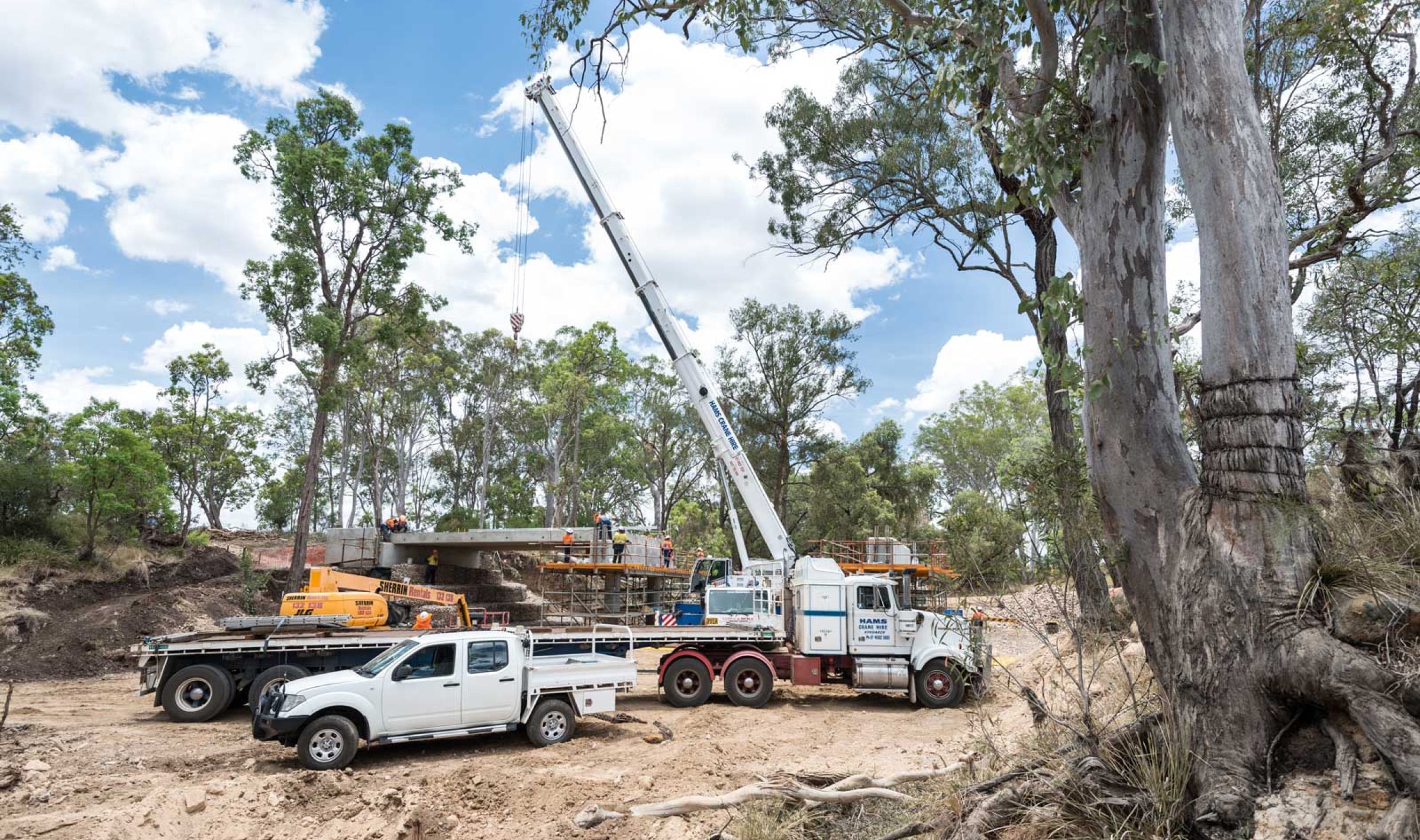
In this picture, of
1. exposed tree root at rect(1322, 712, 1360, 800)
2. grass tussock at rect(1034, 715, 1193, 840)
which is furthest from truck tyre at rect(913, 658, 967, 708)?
exposed tree root at rect(1322, 712, 1360, 800)

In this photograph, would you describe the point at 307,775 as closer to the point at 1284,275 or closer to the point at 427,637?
the point at 427,637

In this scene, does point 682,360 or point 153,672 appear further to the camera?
point 682,360

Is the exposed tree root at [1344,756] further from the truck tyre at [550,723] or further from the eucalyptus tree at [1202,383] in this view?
the truck tyre at [550,723]

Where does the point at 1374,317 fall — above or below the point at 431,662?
above

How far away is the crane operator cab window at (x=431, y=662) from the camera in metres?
11.0

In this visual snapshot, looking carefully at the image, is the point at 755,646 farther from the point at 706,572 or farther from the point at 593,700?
the point at 593,700

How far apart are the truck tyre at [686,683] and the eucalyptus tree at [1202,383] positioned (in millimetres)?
11336

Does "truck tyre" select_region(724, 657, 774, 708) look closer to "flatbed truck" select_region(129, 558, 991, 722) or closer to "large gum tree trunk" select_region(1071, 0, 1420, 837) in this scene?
"flatbed truck" select_region(129, 558, 991, 722)

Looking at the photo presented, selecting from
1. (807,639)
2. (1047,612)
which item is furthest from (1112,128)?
(1047,612)

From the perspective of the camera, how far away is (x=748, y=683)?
16.1 meters

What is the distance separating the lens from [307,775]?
9305 millimetres

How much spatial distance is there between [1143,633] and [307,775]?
8.93 meters

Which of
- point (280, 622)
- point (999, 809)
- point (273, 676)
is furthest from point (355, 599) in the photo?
point (999, 809)

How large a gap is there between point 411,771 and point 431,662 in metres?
1.43
